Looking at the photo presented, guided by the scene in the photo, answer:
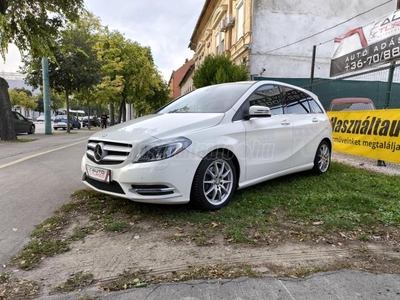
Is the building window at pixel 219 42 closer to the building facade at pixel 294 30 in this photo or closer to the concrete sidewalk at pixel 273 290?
the building facade at pixel 294 30

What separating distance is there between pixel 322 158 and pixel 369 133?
6.61ft

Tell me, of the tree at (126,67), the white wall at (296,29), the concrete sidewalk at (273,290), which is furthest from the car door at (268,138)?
the tree at (126,67)

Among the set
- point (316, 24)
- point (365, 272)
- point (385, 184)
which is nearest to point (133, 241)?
point (365, 272)

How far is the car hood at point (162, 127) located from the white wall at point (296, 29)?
14313mm

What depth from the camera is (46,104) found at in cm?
1894

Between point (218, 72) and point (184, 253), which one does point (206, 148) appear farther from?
point (218, 72)

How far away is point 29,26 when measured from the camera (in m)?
12.5

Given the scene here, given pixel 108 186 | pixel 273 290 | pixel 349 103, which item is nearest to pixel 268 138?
pixel 108 186

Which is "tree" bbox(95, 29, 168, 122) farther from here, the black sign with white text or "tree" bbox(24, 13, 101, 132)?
the black sign with white text

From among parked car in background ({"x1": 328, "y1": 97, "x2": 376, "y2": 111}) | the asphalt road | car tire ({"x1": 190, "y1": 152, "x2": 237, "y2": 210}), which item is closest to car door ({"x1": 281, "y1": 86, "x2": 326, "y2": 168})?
car tire ({"x1": 190, "y1": 152, "x2": 237, "y2": 210})

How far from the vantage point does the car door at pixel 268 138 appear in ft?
13.8

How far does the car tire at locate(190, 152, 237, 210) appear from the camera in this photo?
3.57 metres

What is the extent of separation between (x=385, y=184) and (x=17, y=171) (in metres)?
6.86

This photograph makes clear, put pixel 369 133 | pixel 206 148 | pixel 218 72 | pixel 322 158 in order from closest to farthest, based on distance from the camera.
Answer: pixel 206 148
pixel 322 158
pixel 369 133
pixel 218 72
